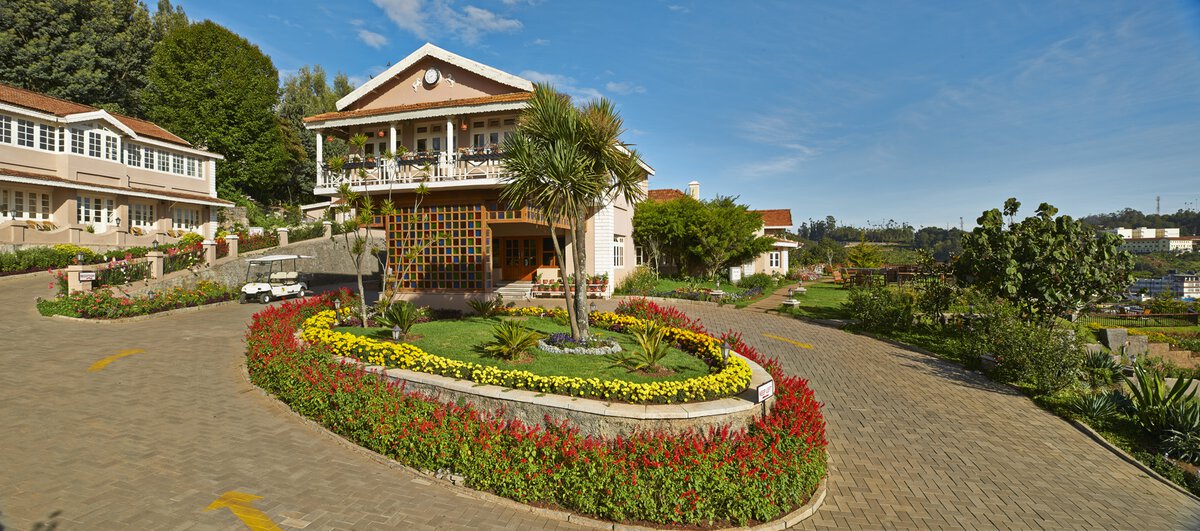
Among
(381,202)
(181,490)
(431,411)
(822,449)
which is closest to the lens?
(181,490)

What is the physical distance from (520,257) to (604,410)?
56.1 ft

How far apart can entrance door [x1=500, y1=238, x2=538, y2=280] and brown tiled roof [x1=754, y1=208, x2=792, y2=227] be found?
30636mm

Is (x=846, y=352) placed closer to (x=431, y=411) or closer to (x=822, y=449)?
(x=822, y=449)

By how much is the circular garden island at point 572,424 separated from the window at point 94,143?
26781mm

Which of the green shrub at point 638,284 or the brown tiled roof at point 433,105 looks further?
the green shrub at point 638,284

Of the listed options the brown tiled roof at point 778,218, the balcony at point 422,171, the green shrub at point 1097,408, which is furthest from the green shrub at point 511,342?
the brown tiled roof at point 778,218

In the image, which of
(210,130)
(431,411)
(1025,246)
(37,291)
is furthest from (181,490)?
(210,130)

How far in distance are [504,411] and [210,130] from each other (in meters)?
43.1

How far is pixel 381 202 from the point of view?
1889cm

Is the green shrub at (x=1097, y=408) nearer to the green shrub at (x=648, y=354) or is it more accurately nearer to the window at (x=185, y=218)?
the green shrub at (x=648, y=354)

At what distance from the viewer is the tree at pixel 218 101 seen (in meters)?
37.8

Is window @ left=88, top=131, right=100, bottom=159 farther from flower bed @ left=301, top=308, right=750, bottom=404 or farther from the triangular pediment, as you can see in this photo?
flower bed @ left=301, top=308, right=750, bottom=404

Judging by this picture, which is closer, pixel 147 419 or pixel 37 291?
pixel 147 419

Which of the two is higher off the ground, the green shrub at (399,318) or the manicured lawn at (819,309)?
the green shrub at (399,318)
